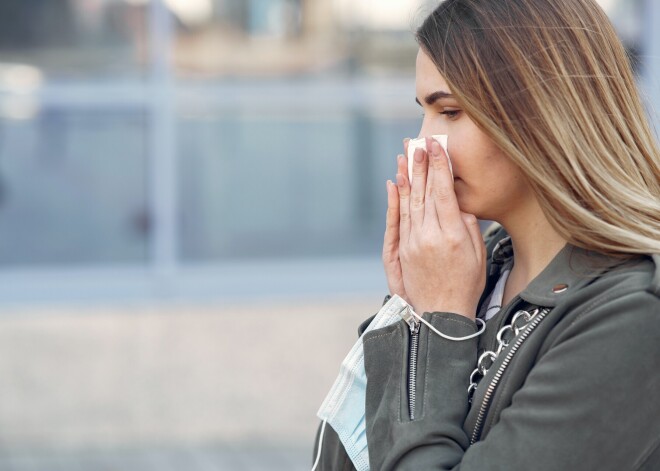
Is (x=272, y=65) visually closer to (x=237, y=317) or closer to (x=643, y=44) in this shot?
(x=237, y=317)

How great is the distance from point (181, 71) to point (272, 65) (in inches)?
18.2

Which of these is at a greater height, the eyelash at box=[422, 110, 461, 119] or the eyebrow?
the eyebrow

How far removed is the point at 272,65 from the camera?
5.48 m

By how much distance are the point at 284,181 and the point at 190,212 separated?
510mm

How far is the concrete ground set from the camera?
5270 mm

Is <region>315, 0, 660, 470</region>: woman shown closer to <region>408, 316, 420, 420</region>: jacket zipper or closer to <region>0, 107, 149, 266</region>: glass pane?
<region>408, 316, 420, 420</region>: jacket zipper

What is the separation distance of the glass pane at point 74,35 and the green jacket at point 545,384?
382 centimetres

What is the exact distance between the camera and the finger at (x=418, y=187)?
1.91 meters

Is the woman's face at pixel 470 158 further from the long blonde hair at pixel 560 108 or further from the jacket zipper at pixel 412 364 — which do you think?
the jacket zipper at pixel 412 364

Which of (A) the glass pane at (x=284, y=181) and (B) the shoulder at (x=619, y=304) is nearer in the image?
(B) the shoulder at (x=619, y=304)

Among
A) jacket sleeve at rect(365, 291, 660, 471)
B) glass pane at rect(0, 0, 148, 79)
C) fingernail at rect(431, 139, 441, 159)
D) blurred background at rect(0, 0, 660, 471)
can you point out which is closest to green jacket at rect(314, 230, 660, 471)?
jacket sleeve at rect(365, 291, 660, 471)

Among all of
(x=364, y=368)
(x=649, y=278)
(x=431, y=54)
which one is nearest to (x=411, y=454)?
(x=364, y=368)

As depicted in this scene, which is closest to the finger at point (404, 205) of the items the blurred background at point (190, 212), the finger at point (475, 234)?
the finger at point (475, 234)

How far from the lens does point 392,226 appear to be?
6.59ft
